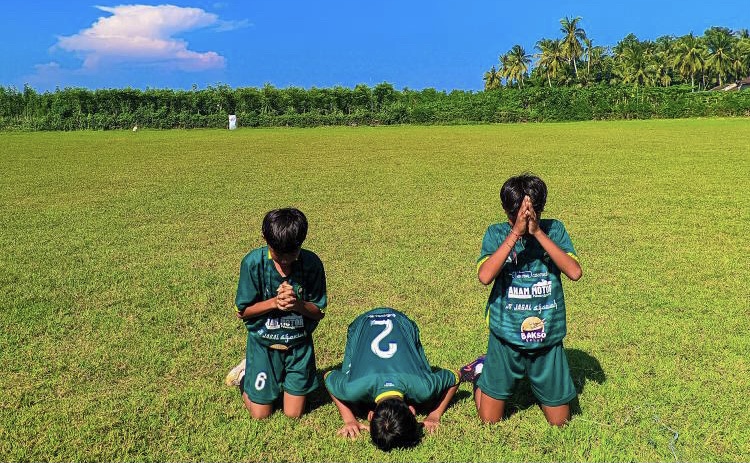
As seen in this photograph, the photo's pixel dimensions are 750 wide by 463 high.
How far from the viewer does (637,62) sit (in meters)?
70.5

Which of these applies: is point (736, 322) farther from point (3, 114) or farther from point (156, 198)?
point (3, 114)

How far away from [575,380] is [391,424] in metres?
1.51

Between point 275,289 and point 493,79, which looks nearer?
point 275,289

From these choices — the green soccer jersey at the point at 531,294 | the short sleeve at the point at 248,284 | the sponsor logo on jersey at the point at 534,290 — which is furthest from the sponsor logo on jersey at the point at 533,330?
the short sleeve at the point at 248,284

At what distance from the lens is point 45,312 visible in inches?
203

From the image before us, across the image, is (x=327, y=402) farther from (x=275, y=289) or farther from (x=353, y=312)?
(x=353, y=312)

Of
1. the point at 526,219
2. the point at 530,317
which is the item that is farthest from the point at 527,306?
the point at 526,219

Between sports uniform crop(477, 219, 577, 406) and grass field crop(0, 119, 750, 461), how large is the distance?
28 centimetres

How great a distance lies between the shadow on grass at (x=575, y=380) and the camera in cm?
349

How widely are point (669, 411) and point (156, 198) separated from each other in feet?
33.0

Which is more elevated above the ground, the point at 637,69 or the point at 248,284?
the point at 637,69

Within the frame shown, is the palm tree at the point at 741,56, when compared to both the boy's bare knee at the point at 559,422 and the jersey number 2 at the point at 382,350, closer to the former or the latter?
the boy's bare knee at the point at 559,422

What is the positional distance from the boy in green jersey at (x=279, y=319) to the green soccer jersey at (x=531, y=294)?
1.00 meters

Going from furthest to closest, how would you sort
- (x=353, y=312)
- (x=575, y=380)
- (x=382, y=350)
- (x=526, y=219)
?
(x=353, y=312) < (x=575, y=380) < (x=382, y=350) < (x=526, y=219)
